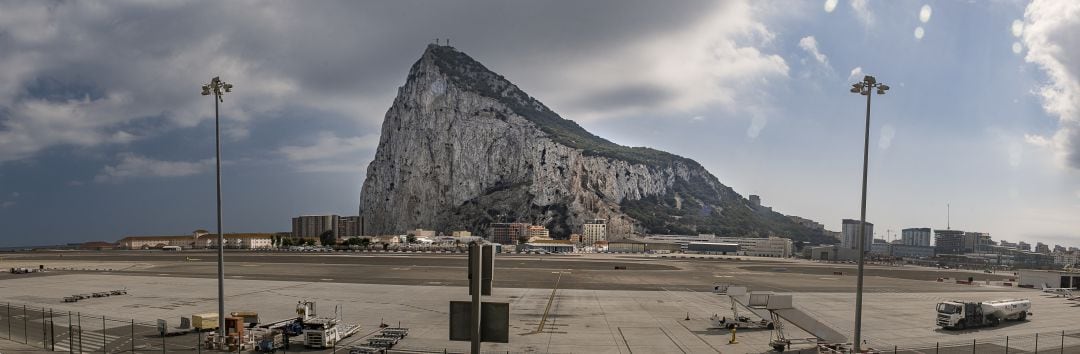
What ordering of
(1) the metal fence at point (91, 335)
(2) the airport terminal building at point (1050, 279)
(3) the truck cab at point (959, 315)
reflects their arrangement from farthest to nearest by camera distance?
(2) the airport terminal building at point (1050, 279) < (3) the truck cab at point (959, 315) < (1) the metal fence at point (91, 335)

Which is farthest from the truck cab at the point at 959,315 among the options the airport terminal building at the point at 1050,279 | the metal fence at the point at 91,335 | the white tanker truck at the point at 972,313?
the airport terminal building at the point at 1050,279

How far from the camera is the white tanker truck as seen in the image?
3612 cm

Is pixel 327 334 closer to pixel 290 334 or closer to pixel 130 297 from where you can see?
pixel 290 334

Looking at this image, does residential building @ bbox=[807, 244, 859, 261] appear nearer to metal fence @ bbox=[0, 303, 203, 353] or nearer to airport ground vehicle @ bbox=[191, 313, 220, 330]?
airport ground vehicle @ bbox=[191, 313, 220, 330]

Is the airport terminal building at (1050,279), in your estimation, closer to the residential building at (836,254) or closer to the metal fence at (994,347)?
the metal fence at (994,347)

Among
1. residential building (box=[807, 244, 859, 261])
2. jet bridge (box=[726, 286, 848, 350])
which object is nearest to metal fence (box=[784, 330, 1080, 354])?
jet bridge (box=[726, 286, 848, 350])

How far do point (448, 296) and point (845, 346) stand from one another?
3173 cm

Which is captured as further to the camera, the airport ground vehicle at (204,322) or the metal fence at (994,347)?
the airport ground vehicle at (204,322)

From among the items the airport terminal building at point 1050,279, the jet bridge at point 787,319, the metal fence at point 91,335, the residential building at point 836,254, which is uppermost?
the jet bridge at point 787,319

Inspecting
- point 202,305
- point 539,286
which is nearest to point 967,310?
point 539,286

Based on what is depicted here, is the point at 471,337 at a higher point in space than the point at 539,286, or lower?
higher

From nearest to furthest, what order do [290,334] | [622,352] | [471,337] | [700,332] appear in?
[471,337] < [622,352] < [290,334] < [700,332]

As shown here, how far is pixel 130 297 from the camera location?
4809cm

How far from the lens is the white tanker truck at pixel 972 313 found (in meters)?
36.1
